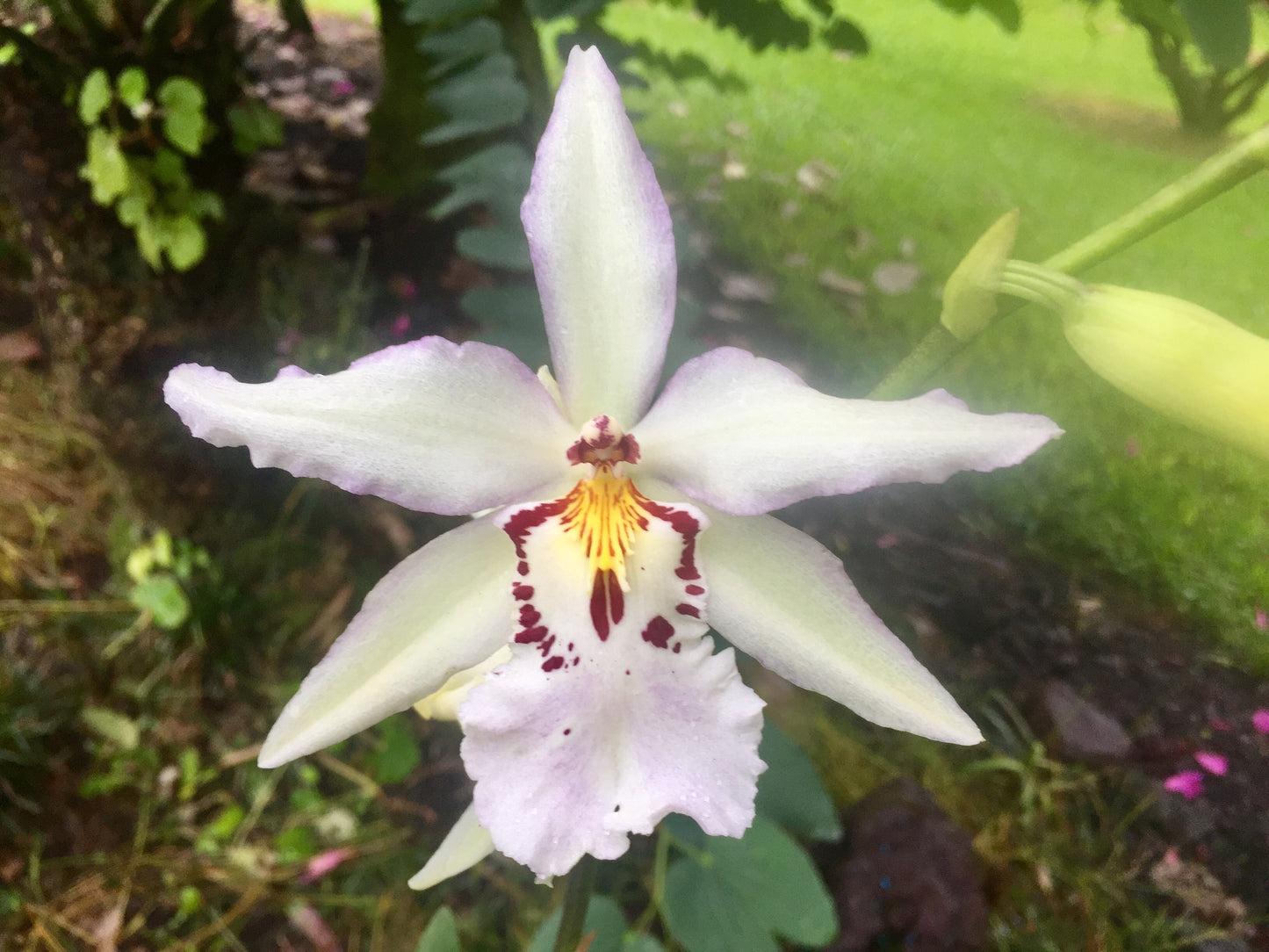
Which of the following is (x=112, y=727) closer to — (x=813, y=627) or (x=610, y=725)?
(x=610, y=725)

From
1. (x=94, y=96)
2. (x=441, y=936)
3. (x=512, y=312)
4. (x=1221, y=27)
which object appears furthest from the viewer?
(x=94, y=96)

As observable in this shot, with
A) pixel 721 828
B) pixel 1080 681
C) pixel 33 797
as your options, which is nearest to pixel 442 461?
pixel 721 828

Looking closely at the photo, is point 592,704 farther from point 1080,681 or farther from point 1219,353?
point 1080,681

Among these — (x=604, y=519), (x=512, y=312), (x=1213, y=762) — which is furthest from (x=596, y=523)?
(x=1213, y=762)

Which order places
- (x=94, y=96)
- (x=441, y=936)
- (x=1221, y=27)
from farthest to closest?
1. (x=94, y=96)
2. (x=441, y=936)
3. (x=1221, y=27)

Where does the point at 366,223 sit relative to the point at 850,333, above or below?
below

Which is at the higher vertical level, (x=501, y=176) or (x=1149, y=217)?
(x=1149, y=217)

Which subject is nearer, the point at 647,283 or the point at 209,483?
the point at 647,283

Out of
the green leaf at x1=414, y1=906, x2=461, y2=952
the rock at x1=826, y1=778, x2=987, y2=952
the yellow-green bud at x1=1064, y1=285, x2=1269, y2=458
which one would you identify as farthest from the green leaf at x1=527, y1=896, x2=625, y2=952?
the yellow-green bud at x1=1064, y1=285, x2=1269, y2=458

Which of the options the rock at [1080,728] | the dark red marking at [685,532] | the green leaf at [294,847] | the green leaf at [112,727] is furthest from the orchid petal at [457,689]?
the green leaf at [112,727]
